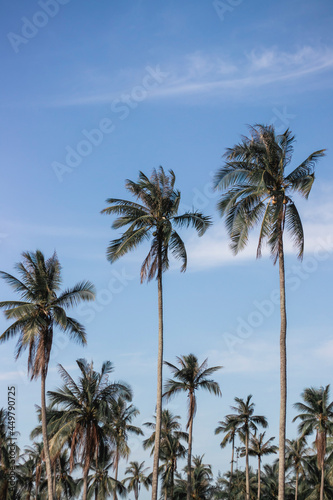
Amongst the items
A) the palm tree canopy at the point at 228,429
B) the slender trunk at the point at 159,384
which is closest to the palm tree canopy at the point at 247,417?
the palm tree canopy at the point at 228,429

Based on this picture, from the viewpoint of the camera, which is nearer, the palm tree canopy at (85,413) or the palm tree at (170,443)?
the palm tree canopy at (85,413)

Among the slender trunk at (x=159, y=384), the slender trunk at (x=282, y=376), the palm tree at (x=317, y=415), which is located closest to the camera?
the slender trunk at (x=282, y=376)

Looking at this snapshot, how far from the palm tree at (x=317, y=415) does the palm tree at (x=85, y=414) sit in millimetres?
24893

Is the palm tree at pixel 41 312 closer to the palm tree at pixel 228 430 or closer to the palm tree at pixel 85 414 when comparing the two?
the palm tree at pixel 85 414

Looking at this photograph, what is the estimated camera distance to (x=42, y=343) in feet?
108

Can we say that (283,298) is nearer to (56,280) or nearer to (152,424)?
(56,280)

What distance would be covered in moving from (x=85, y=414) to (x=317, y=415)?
92.1 ft

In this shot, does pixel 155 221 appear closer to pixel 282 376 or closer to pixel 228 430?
pixel 282 376

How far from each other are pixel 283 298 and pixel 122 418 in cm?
3327

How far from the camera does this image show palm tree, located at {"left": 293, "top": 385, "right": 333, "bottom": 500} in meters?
57.1

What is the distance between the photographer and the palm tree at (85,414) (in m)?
37.6

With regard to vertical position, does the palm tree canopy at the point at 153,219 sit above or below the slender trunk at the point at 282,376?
above

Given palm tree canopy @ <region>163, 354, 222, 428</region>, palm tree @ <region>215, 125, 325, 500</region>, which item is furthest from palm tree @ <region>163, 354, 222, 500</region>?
palm tree @ <region>215, 125, 325, 500</region>

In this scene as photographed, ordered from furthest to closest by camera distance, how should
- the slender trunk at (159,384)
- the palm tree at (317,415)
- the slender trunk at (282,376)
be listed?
1. the palm tree at (317,415)
2. the slender trunk at (159,384)
3. the slender trunk at (282,376)
